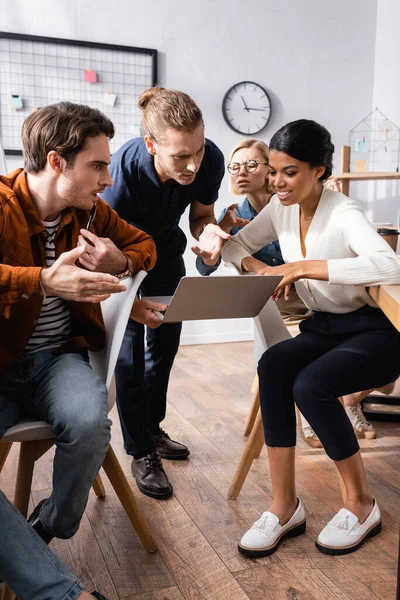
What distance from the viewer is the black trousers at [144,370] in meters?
1.85

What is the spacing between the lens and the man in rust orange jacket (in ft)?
4.00

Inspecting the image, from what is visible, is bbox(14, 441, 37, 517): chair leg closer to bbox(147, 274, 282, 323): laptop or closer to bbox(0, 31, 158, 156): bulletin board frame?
bbox(147, 274, 282, 323): laptop

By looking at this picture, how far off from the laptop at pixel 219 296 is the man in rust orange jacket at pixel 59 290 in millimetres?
163

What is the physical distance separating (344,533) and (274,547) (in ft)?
0.61

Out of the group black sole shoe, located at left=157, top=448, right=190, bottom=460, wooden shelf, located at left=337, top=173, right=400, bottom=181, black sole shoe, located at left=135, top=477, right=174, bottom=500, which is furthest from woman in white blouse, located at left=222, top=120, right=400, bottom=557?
wooden shelf, located at left=337, top=173, right=400, bottom=181

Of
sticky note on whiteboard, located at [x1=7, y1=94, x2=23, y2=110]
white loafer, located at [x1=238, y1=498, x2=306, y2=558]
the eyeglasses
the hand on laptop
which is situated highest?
sticky note on whiteboard, located at [x1=7, y1=94, x2=23, y2=110]

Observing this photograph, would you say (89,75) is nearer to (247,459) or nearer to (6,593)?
(247,459)

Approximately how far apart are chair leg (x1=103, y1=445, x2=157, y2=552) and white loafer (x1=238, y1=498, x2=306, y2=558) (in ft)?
0.80

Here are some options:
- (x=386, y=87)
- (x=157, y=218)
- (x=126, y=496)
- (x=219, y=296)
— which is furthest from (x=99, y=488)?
(x=386, y=87)

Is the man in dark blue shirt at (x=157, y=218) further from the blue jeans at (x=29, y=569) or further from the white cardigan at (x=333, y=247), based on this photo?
the blue jeans at (x=29, y=569)

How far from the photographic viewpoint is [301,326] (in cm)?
179

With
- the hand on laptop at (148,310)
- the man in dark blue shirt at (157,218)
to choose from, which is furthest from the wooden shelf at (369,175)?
the hand on laptop at (148,310)

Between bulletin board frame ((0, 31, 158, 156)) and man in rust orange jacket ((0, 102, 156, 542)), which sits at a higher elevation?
bulletin board frame ((0, 31, 158, 156))

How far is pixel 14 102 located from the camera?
3.62 meters
